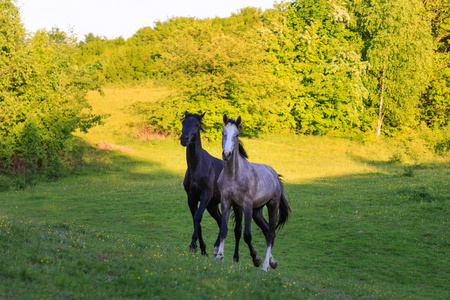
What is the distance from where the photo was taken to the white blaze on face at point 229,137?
8685mm

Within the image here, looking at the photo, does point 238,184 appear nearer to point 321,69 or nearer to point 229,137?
point 229,137

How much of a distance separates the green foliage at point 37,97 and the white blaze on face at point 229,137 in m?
20.8

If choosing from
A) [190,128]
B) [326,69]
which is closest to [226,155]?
[190,128]

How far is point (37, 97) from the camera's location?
27.1 metres

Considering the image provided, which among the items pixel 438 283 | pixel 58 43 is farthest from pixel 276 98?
pixel 438 283

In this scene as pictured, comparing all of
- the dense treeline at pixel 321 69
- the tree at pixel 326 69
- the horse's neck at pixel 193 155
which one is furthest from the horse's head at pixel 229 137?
the tree at pixel 326 69

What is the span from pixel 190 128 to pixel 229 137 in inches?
70.6

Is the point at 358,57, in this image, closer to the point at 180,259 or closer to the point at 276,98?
the point at 276,98

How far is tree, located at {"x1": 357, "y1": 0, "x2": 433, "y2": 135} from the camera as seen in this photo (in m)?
42.3

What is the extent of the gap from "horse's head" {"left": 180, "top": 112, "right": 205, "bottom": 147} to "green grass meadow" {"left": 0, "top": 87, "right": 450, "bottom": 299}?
2735 mm

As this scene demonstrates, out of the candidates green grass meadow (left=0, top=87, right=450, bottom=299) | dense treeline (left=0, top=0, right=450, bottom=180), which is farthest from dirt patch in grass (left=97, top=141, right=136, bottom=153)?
dense treeline (left=0, top=0, right=450, bottom=180)

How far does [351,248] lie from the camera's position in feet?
47.5

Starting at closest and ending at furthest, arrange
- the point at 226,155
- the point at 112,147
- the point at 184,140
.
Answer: the point at 226,155
the point at 184,140
the point at 112,147

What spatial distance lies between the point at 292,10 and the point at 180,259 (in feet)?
150
